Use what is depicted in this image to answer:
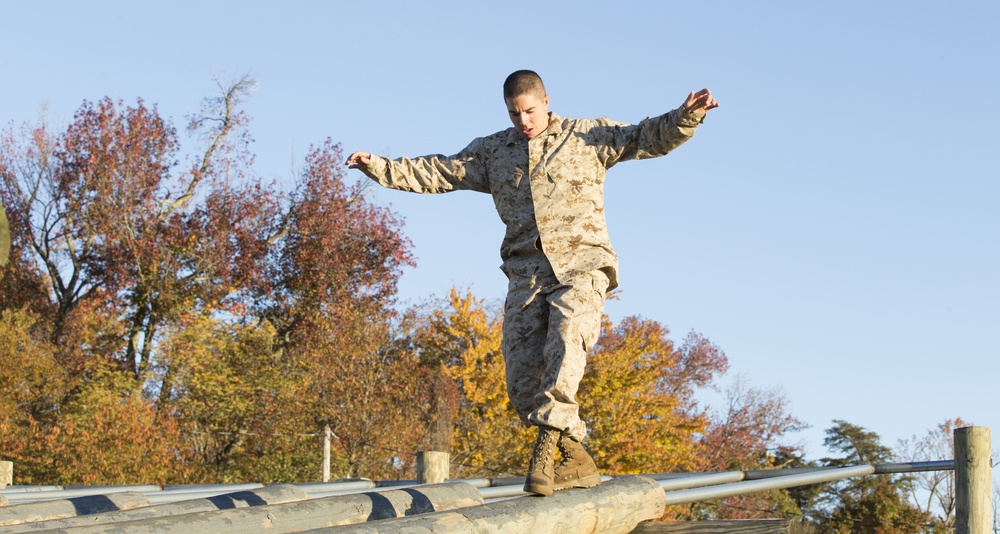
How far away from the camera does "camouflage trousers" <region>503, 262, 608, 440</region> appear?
4844 mm

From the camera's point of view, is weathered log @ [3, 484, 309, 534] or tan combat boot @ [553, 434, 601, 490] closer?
weathered log @ [3, 484, 309, 534]

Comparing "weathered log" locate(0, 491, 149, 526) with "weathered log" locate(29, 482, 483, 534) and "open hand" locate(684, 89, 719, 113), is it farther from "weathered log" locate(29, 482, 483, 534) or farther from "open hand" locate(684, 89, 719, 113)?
"open hand" locate(684, 89, 719, 113)

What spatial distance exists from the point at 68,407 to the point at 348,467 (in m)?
6.26

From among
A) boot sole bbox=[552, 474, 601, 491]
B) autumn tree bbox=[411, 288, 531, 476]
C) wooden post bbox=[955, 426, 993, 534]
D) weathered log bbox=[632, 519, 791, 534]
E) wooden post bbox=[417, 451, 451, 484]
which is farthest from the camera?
autumn tree bbox=[411, 288, 531, 476]

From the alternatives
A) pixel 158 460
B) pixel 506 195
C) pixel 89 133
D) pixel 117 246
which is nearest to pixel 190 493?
pixel 506 195

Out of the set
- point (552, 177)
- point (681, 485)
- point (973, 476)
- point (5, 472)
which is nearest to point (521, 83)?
point (552, 177)

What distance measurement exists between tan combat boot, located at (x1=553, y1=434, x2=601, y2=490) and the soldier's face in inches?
56.7

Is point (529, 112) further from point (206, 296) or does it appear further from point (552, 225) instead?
point (206, 296)

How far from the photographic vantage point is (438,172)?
5.74 metres

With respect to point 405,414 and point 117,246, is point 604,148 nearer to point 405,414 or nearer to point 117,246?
point 405,414

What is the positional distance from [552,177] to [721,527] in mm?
1683

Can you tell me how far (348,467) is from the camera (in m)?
26.8

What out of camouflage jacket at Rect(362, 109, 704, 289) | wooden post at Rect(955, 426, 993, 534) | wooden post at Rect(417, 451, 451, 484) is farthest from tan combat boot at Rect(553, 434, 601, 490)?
wooden post at Rect(417, 451, 451, 484)

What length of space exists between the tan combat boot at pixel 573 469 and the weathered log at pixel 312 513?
0.36m
